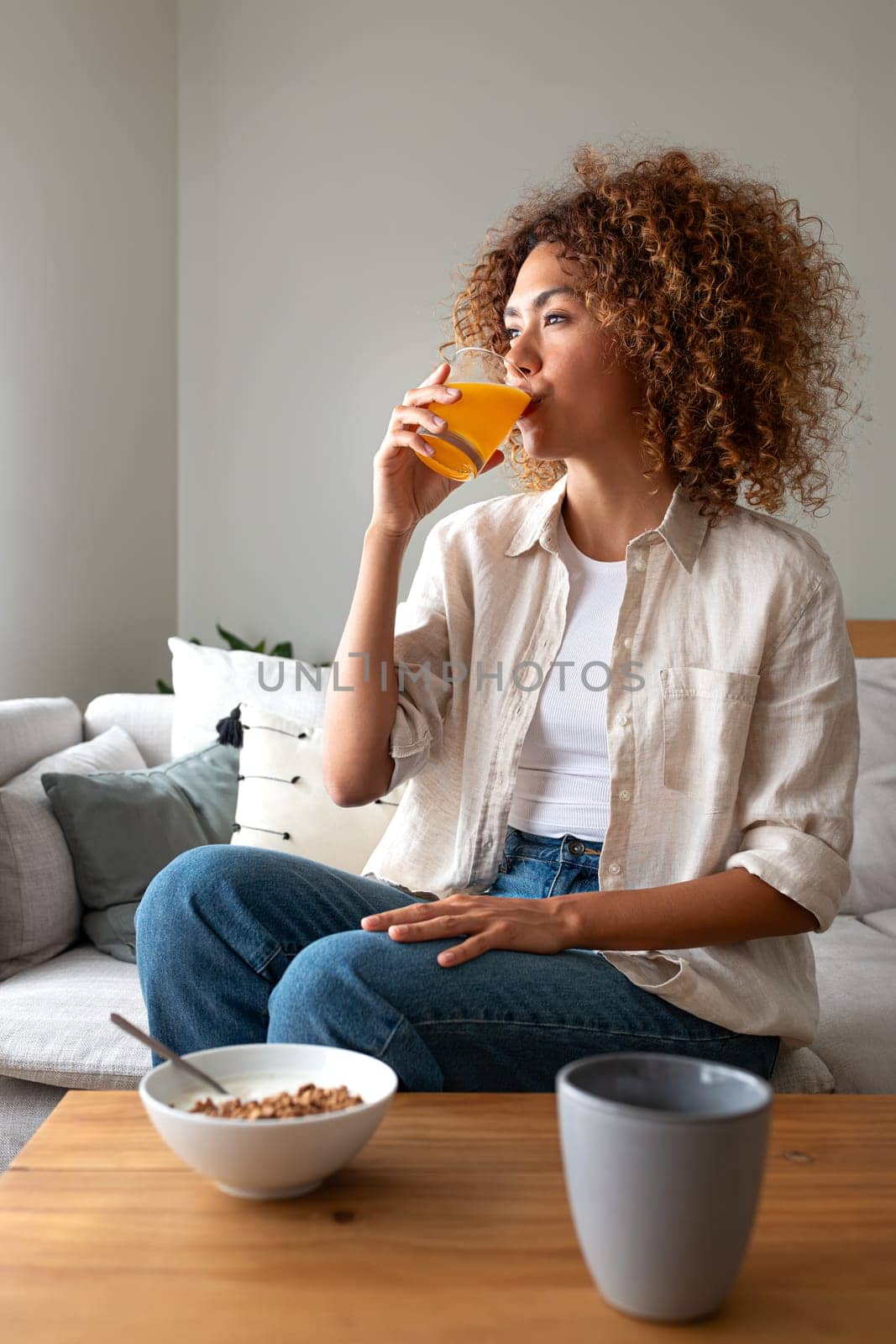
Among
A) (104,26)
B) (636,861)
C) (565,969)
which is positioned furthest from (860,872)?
(104,26)

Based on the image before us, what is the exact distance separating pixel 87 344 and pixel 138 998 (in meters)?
1.99

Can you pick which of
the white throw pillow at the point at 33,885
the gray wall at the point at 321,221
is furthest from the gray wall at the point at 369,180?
the white throw pillow at the point at 33,885

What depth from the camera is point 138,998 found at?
1710 mm

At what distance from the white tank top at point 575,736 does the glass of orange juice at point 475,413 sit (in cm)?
24

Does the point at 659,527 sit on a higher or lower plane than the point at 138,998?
higher

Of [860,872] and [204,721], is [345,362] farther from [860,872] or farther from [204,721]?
[860,872]

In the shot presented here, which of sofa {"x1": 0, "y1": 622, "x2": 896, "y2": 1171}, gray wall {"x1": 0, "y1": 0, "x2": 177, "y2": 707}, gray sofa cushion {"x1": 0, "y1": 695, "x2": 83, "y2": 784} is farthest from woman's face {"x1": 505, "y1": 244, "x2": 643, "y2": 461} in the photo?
gray wall {"x1": 0, "y1": 0, "x2": 177, "y2": 707}

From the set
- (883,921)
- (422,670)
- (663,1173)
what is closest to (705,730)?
(422,670)

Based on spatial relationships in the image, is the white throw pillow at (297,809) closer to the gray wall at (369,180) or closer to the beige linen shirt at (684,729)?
the beige linen shirt at (684,729)

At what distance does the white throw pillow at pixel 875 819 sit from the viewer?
224 cm

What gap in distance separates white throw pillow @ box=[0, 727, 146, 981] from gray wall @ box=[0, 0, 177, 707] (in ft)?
3.25

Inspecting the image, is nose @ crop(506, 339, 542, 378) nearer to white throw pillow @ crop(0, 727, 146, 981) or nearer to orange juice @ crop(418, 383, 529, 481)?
orange juice @ crop(418, 383, 529, 481)

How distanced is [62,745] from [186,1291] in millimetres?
1834

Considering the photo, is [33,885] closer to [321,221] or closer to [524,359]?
[524,359]
